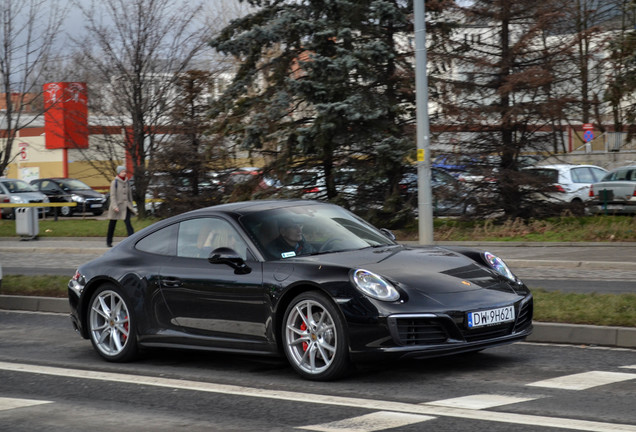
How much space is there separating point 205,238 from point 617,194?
2078 cm

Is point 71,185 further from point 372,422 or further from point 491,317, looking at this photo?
point 372,422

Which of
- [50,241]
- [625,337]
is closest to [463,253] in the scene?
[625,337]

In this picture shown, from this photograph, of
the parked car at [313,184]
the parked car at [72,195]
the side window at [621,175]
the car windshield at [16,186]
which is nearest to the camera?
the parked car at [313,184]

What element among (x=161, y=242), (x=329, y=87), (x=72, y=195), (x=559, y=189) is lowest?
→ (x=161, y=242)

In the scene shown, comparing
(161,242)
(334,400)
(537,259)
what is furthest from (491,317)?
(537,259)

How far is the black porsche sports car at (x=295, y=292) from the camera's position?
23.2 ft

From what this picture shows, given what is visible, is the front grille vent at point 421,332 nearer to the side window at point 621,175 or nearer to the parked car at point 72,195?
the side window at point 621,175

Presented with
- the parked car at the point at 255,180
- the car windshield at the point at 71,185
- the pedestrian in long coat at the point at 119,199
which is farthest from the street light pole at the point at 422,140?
the car windshield at the point at 71,185

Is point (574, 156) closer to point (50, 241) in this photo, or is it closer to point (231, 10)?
point (231, 10)

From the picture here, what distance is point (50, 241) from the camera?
92.0 ft

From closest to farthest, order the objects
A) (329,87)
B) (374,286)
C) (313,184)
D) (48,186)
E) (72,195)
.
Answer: (374,286), (329,87), (313,184), (72,195), (48,186)

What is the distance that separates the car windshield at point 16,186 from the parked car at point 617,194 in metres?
23.7

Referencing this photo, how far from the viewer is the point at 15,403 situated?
6980 mm

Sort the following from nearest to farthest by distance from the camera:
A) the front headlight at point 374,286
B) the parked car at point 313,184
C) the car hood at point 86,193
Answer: the front headlight at point 374,286, the parked car at point 313,184, the car hood at point 86,193
